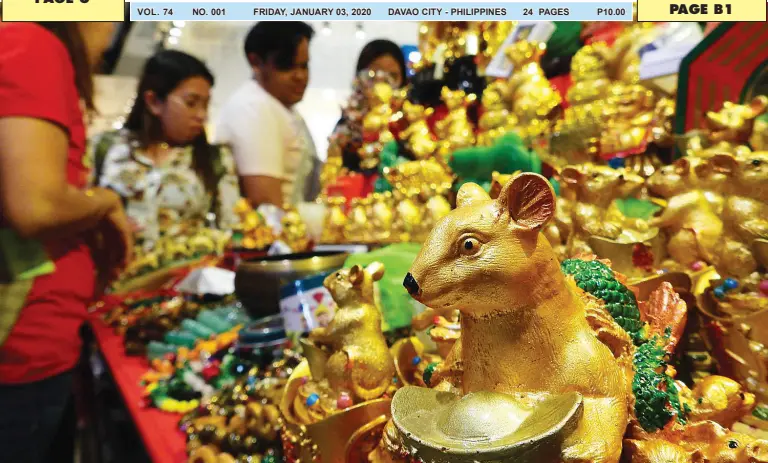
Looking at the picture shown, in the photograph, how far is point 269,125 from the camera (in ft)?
9.09

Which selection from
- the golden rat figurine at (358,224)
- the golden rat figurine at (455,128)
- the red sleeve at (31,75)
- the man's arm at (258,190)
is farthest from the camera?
the man's arm at (258,190)

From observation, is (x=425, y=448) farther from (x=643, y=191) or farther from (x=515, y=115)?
(x=515, y=115)

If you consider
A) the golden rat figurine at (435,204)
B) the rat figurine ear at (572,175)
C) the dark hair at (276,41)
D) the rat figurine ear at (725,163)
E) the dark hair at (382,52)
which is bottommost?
the golden rat figurine at (435,204)

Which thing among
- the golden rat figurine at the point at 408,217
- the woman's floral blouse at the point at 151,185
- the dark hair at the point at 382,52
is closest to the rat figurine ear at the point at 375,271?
the golden rat figurine at the point at 408,217

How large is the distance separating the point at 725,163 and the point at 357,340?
49 cm

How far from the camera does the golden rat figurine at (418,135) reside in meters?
1.45

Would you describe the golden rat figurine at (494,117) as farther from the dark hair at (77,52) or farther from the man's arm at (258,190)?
the man's arm at (258,190)

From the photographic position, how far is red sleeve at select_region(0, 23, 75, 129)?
0.97 metres

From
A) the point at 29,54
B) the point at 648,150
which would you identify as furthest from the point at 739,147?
the point at 29,54

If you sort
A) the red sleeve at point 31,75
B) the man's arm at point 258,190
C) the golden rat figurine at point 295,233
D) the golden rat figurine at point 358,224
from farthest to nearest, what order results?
1. the man's arm at point 258,190
2. the golden rat figurine at point 295,233
3. the golden rat figurine at point 358,224
4. the red sleeve at point 31,75

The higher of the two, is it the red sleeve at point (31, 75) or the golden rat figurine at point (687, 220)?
the red sleeve at point (31, 75)

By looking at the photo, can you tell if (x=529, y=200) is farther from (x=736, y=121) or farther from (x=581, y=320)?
(x=736, y=121)

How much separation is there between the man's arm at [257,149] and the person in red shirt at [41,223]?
1.49 meters

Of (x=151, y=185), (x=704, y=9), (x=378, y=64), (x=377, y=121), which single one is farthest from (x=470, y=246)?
(x=151, y=185)
